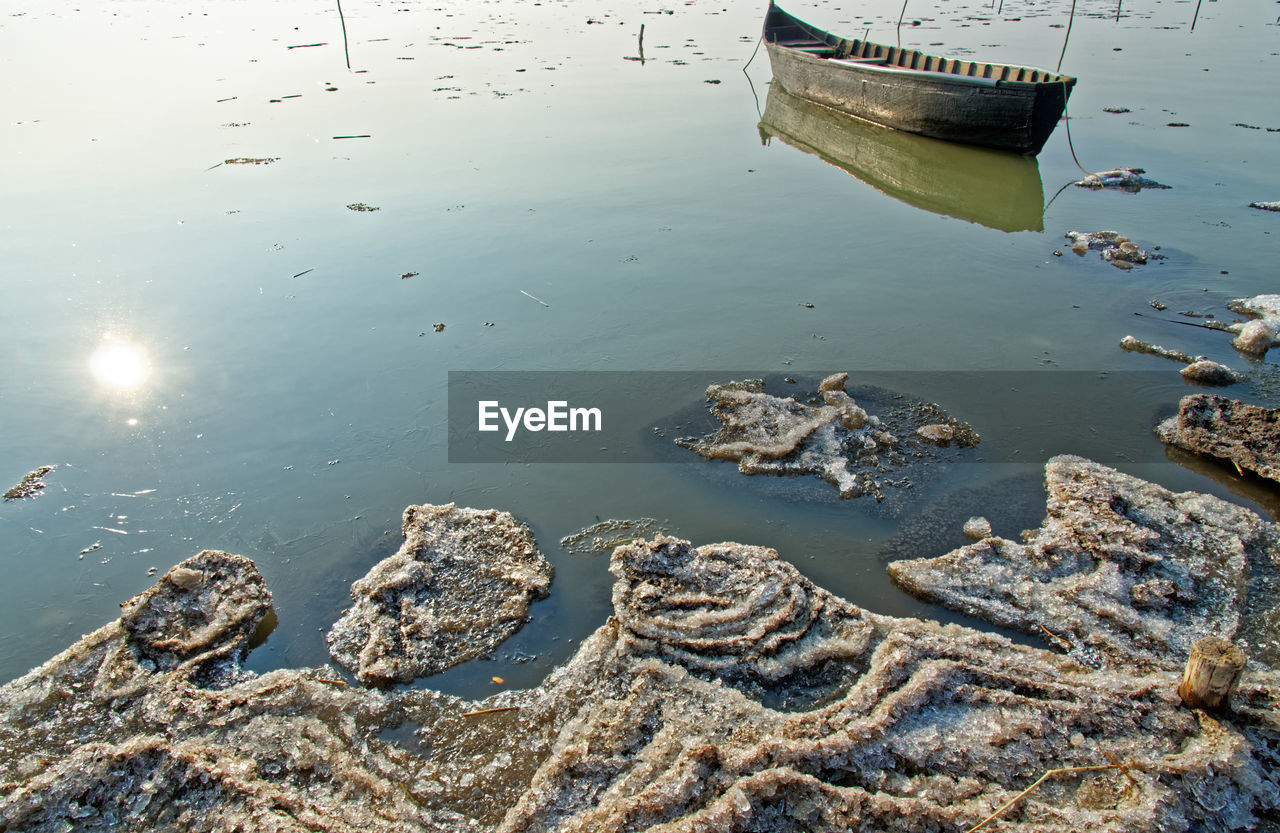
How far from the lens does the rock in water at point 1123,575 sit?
473 cm

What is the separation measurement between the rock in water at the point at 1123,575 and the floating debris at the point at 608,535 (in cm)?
175

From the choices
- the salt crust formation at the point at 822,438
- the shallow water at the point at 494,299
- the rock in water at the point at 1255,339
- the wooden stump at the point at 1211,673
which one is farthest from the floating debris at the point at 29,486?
the rock in water at the point at 1255,339

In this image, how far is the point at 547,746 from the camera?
4.21 meters

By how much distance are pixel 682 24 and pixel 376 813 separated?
99.1 ft

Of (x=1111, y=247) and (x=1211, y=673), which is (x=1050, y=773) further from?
→ (x=1111, y=247)

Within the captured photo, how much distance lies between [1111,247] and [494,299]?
26.0ft

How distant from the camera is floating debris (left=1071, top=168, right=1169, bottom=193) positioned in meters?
12.2

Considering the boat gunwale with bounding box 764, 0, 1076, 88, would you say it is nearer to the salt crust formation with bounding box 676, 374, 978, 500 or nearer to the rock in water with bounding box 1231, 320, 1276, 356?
the rock in water with bounding box 1231, 320, 1276, 356

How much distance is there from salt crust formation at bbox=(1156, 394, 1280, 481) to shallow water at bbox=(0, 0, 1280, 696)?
193 millimetres

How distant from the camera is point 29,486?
6.33 meters

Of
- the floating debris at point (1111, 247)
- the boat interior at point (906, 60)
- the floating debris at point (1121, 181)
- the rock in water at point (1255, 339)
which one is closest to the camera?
the rock in water at point (1255, 339)

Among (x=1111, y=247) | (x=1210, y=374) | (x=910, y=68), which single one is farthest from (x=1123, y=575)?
(x=910, y=68)

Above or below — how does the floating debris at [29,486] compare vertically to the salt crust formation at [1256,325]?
below

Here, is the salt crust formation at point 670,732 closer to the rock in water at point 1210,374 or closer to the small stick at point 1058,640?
the small stick at point 1058,640
